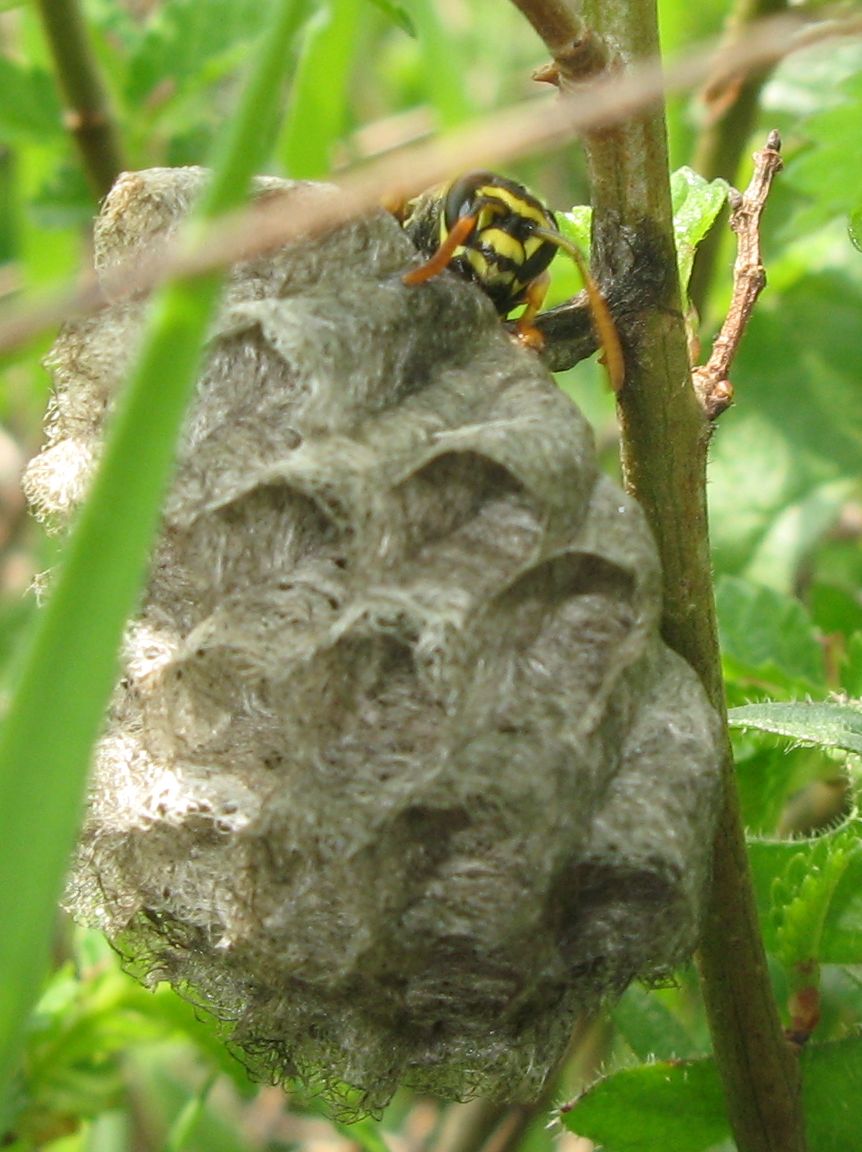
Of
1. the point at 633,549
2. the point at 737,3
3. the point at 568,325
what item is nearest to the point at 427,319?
the point at 568,325

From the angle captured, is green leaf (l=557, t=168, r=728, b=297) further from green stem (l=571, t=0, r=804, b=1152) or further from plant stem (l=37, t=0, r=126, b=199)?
plant stem (l=37, t=0, r=126, b=199)

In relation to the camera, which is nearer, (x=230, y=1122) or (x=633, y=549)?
(x=633, y=549)

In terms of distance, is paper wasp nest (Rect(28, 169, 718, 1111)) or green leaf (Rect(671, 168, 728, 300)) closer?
paper wasp nest (Rect(28, 169, 718, 1111))

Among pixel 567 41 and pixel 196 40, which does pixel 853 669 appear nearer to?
pixel 567 41

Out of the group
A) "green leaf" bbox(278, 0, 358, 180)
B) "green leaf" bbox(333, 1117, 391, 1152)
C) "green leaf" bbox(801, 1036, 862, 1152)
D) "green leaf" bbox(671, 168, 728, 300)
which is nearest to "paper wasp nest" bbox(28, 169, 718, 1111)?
"green leaf" bbox(671, 168, 728, 300)

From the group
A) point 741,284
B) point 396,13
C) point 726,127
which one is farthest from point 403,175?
point 726,127

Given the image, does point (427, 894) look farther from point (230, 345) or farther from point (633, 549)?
point (230, 345)

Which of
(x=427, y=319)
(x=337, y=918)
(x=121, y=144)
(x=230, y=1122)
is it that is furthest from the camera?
(x=230, y=1122)
